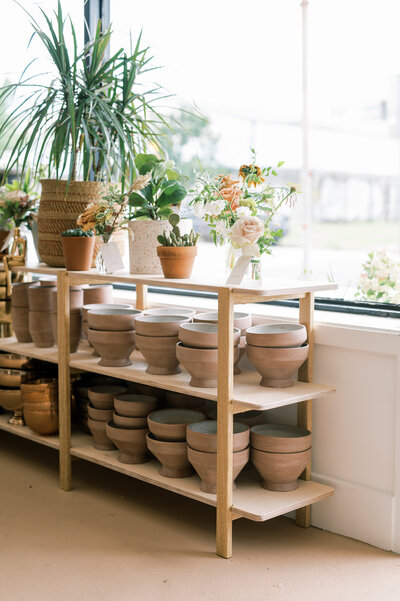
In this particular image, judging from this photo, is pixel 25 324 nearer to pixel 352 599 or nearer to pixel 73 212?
pixel 73 212

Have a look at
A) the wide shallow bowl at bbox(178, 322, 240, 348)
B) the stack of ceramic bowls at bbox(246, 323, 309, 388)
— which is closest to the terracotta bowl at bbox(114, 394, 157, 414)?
the wide shallow bowl at bbox(178, 322, 240, 348)

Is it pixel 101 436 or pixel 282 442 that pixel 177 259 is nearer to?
pixel 282 442

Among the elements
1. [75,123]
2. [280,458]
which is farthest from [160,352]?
[75,123]

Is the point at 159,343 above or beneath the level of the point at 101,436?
above

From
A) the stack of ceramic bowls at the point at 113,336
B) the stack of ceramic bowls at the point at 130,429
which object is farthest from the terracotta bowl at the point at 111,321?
the stack of ceramic bowls at the point at 130,429

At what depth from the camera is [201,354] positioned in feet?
7.21

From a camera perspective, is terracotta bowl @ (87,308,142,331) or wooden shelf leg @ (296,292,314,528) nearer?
wooden shelf leg @ (296,292,314,528)

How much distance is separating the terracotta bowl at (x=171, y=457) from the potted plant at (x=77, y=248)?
0.72 m

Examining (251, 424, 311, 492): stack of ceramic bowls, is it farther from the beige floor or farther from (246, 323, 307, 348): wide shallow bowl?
(246, 323, 307, 348): wide shallow bowl

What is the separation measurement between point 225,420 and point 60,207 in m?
1.21

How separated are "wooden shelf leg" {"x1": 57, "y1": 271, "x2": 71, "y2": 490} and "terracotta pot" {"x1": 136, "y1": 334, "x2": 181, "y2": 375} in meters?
0.38

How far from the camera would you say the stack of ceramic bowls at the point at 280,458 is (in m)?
2.19

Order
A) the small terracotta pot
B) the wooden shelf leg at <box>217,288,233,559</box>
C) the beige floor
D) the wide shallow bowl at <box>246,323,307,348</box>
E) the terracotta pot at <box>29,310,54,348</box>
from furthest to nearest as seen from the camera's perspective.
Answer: the terracotta pot at <box>29,310,54,348</box>
the small terracotta pot
the wide shallow bowl at <box>246,323,307,348</box>
the wooden shelf leg at <box>217,288,233,559</box>
the beige floor

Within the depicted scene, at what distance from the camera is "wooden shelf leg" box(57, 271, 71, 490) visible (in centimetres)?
267
